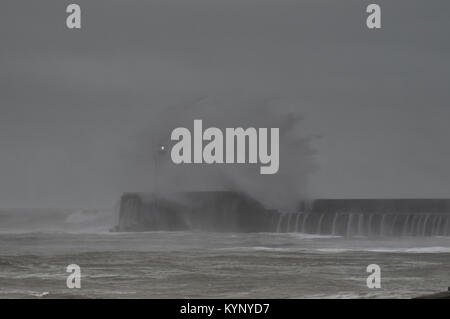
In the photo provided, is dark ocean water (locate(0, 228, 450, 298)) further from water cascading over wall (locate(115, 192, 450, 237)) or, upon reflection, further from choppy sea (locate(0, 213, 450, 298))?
water cascading over wall (locate(115, 192, 450, 237))

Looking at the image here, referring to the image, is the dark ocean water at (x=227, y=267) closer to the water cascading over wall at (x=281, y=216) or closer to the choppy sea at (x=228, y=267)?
the choppy sea at (x=228, y=267)

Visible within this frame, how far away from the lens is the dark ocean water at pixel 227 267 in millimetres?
14977

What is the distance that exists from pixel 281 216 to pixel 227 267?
17.2 meters

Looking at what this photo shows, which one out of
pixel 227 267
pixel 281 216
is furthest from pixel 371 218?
pixel 227 267

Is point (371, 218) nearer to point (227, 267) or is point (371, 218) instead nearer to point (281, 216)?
point (281, 216)

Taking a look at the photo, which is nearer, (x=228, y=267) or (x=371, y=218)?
(x=228, y=267)

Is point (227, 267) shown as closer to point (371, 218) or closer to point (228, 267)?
point (228, 267)

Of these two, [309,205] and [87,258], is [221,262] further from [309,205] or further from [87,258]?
[309,205]

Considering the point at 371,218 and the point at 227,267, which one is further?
the point at 371,218

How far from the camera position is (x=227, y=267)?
20188 mm

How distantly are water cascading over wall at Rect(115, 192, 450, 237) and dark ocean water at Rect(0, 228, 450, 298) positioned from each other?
4.83ft

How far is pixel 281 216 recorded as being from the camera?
37188 mm
